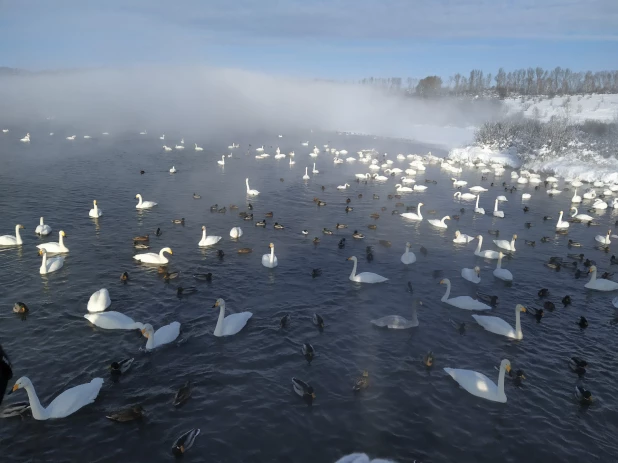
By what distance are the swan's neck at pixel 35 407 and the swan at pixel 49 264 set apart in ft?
30.1

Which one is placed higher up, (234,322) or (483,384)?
(234,322)

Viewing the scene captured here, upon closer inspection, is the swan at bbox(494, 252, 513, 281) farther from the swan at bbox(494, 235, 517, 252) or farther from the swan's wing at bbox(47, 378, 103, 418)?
the swan's wing at bbox(47, 378, 103, 418)

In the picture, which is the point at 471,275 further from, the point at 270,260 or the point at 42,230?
the point at 42,230

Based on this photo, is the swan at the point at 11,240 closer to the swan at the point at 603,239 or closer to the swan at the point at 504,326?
the swan at the point at 504,326

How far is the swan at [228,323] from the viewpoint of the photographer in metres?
14.2

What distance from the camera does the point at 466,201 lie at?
3719cm

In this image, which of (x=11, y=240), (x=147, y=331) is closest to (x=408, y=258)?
(x=147, y=331)

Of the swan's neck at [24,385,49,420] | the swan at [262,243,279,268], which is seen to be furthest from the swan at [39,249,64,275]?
the swan's neck at [24,385,49,420]

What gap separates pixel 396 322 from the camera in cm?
1511

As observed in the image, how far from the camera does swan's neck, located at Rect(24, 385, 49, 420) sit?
10.1 meters

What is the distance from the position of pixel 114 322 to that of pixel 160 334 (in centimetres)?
185

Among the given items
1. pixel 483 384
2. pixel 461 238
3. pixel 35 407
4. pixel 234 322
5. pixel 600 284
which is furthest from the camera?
pixel 461 238

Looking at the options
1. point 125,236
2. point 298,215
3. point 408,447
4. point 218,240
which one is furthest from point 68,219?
point 408,447

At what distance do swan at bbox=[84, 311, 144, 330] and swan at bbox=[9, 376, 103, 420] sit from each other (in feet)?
9.99
